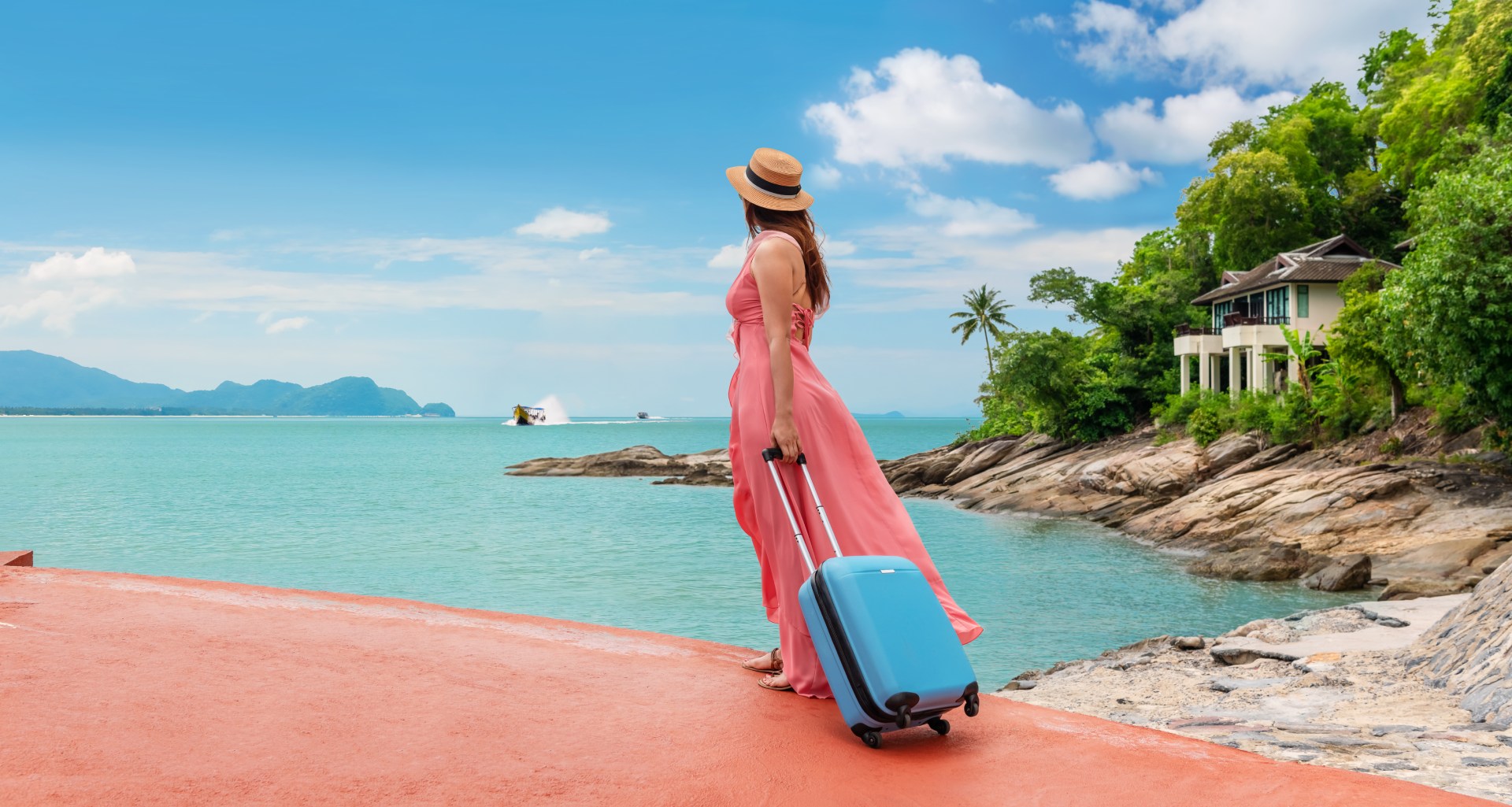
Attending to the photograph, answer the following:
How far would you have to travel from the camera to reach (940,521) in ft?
116

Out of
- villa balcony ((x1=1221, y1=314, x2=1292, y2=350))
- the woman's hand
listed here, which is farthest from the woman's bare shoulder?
villa balcony ((x1=1221, y1=314, x2=1292, y2=350))

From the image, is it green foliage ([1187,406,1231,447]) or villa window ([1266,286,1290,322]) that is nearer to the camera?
green foliage ([1187,406,1231,447])

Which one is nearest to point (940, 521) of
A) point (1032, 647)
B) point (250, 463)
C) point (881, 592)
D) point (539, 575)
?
point (539, 575)

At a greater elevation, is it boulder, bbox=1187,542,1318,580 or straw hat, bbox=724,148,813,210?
straw hat, bbox=724,148,813,210

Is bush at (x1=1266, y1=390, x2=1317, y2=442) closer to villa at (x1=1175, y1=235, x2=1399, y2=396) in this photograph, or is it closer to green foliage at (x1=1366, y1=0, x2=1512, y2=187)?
villa at (x1=1175, y1=235, x2=1399, y2=396)

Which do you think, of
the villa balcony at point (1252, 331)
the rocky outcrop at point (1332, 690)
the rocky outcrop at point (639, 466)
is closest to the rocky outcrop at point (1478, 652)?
the rocky outcrop at point (1332, 690)

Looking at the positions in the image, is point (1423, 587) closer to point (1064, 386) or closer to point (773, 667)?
point (773, 667)

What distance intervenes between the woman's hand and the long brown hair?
710 mm

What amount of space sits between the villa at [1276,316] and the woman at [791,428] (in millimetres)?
35265

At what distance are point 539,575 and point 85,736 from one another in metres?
22.4

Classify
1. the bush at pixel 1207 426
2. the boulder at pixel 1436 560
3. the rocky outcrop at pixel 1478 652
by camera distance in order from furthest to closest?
the bush at pixel 1207 426 < the boulder at pixel 1436 560 < the rocky outcrop at pixel 1478 652

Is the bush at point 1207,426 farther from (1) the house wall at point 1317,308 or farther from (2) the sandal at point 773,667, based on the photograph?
(2) the sandal at point 773,667

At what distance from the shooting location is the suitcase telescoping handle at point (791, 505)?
431cm

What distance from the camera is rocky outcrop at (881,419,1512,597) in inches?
773
